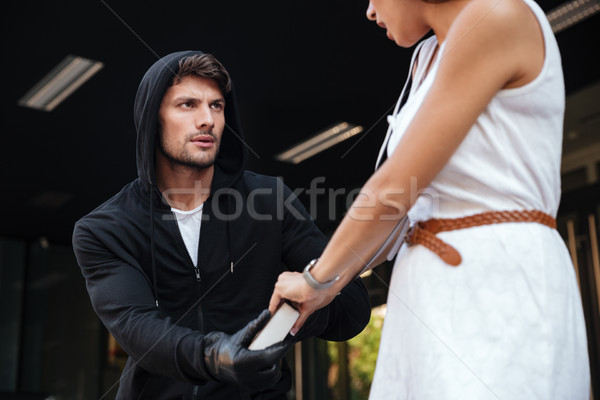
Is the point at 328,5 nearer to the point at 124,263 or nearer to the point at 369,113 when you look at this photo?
the point at 369,113

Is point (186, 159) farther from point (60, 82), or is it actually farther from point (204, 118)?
point (60, 82)

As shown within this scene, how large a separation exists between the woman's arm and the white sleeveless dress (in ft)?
0.11

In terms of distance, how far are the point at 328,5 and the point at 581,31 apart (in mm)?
2109

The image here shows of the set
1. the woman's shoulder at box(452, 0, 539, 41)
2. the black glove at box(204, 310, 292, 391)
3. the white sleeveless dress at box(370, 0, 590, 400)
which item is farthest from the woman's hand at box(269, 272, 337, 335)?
the woman's shoulder at box(452, 0, 539, 41)

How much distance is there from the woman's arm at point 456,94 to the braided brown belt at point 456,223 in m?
0.07

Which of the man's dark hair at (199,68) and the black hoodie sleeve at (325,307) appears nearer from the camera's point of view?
the black hoodie sleeve at (325,307)

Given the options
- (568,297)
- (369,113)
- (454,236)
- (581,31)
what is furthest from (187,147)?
(369,113)

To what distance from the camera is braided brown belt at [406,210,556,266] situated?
4.37ft

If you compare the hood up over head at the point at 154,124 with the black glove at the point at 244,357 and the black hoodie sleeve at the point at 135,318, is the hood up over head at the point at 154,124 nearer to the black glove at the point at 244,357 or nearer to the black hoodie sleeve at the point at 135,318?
the black hoodie sleeve at the point at 135,318

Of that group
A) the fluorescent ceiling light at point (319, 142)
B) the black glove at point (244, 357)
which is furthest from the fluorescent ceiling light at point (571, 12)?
the black glove at point (244, 357)

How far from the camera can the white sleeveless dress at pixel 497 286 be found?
1.26 meters

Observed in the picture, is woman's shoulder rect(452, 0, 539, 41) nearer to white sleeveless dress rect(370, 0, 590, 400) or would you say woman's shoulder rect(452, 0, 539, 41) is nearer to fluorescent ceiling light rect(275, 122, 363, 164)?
white sleeveless dress rect(370, 0, 590, 400)

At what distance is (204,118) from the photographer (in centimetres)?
219

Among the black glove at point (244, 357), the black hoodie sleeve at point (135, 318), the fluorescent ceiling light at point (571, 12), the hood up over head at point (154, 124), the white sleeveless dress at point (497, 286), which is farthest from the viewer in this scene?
the fluorescent ceiling light at point (571, 12)
